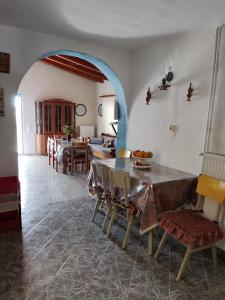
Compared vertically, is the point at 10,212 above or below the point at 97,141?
below

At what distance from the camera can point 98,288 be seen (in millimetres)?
1769

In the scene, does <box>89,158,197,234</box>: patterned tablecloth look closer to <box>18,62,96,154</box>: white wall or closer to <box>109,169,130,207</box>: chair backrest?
<box>109,169,130,207</box>: chair backrest

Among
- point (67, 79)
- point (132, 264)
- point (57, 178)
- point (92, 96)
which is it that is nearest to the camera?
point (132, 264)

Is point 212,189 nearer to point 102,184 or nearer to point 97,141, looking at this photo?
point 102,184

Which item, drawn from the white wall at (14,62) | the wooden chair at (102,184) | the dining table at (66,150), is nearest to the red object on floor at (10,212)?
the white wall at (14,62)

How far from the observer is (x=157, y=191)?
2148 millimetres

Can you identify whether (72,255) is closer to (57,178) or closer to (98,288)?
(98,288)

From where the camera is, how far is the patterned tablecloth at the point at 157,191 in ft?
6.98

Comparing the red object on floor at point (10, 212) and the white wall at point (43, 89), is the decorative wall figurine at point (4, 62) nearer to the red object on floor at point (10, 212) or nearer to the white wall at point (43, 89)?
the red object on floor at point (10, 212)

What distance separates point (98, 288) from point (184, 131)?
6.19 feet

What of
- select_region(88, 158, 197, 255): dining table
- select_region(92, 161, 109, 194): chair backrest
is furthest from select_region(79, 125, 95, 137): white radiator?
select_region(88, 158, 197, 255): dining table

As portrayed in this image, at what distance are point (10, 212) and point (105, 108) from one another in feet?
17.5

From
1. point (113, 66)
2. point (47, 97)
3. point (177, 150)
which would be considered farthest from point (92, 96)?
point (177, 150)

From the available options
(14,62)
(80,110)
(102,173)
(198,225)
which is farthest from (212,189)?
(80,110)
